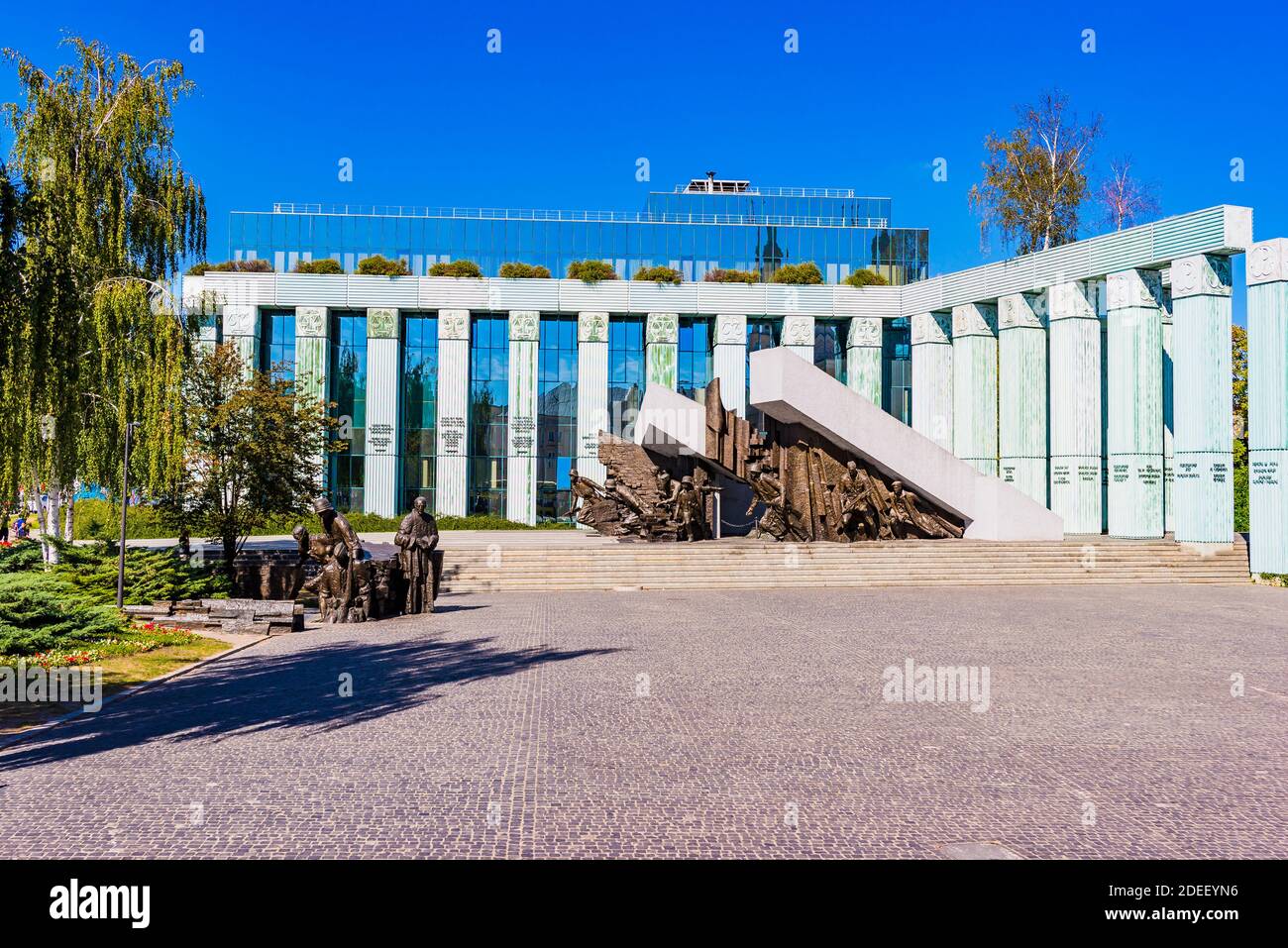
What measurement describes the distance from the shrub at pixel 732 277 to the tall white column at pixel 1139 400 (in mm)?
17456

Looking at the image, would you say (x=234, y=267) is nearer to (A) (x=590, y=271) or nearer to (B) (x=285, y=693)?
(A) (x=590, y=271)

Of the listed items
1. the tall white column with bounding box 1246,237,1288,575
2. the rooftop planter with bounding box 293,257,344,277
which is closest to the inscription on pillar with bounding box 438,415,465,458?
the rooftop planter with bounding box 293,257,344,277

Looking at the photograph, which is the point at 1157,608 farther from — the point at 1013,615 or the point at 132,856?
the point at 132,856

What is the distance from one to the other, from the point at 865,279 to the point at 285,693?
37.2 meters

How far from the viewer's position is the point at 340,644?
1241cm

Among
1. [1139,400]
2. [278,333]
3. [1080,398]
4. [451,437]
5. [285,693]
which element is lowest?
[285,693]

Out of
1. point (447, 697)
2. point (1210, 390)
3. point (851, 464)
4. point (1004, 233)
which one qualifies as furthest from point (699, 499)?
point (1004, 233)

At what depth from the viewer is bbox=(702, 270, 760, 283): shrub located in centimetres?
4259

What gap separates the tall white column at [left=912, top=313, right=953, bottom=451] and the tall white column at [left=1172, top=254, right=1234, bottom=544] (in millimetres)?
12493

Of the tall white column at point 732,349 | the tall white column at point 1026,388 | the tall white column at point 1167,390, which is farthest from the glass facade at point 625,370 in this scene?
the tall white column at point 1167,390

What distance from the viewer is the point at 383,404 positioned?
135 ft

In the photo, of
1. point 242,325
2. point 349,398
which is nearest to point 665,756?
point 349,398

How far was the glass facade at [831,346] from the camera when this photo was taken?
141 feet

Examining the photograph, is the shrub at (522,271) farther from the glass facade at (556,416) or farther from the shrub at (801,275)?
the shrub at (801,275)
